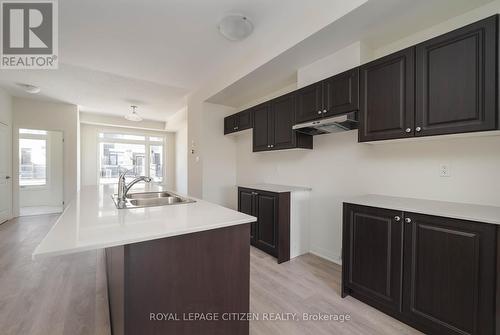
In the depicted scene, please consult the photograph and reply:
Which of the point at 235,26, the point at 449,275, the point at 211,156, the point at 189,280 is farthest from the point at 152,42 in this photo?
the point at 449,275

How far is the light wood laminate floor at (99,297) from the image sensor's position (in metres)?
1.63

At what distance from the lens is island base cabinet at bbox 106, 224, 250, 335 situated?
1.06m

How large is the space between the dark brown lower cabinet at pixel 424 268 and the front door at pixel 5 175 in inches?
254

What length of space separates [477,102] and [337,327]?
184 centimetres

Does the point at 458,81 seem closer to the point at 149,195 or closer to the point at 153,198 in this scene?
the point at 153,198

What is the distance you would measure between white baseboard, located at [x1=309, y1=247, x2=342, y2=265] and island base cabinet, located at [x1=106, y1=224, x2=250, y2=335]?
1.70 meters

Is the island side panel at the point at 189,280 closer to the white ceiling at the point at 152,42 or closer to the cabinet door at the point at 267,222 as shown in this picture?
the cabinet door at the point at 267,222

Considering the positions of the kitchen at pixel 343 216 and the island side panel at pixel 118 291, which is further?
the kitchen at pixel 343 216

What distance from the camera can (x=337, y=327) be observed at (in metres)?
1.63

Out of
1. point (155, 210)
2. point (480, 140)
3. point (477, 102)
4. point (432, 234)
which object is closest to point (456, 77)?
point (477, 102)

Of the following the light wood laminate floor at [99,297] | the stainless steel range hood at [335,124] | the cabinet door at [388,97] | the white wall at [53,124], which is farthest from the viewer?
the white wall at [53,124]

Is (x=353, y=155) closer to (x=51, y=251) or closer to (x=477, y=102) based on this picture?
(x=477, y=102)

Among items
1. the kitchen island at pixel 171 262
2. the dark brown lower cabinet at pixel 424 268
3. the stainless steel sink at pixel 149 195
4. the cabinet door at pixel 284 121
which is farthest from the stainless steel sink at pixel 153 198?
the dark brown lower cabinet at pixel 424 268

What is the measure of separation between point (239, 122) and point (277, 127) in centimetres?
101
